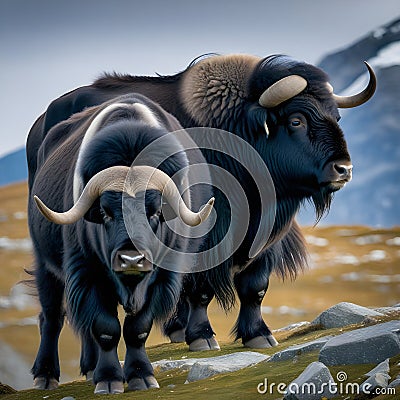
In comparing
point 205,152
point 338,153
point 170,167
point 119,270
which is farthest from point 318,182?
point 119,270

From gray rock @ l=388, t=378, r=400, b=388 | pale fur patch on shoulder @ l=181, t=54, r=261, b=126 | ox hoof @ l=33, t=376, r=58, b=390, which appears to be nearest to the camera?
gray rock @ l=388, t=378, r=400, b=388

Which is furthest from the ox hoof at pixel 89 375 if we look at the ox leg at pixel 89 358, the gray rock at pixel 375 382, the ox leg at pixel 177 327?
the gray rock at pixel 375 382

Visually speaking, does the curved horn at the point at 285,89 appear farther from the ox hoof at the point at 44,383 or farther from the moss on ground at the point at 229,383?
the ox hoof at the point at 44,383

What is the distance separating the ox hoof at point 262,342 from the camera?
10039 millimetres

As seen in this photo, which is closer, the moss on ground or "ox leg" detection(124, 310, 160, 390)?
the moss on ground

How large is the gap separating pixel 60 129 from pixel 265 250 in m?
2.24

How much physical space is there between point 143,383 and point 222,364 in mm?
663

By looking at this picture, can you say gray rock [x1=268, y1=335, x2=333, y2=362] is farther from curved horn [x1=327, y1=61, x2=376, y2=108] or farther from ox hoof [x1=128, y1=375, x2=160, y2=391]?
curved horn [x1=327, y1=61, x2=376, y2=108]

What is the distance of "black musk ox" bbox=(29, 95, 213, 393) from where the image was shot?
7.88 m

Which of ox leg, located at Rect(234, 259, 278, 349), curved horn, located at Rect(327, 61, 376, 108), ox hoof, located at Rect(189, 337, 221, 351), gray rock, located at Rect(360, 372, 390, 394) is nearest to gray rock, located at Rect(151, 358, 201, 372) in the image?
ox hoof, located at Rect(189, 337, 221, 351)

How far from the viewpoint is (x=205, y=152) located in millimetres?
10297

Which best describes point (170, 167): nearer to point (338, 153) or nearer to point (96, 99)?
point (338, 153)

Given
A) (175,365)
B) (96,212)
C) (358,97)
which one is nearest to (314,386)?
(96,212)

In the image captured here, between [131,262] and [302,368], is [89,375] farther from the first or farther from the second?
[302,368]
